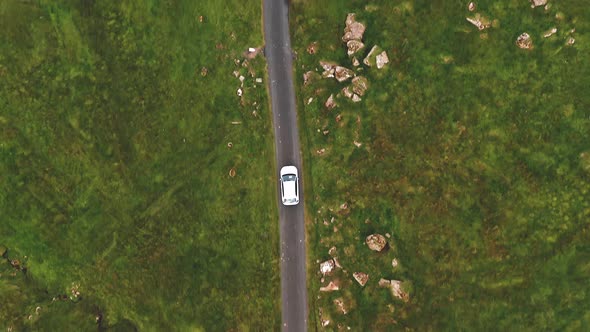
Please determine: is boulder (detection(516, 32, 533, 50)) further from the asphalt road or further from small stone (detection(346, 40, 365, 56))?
the asphalt road

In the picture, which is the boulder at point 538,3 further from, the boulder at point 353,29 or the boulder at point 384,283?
the boulder at point 384,283

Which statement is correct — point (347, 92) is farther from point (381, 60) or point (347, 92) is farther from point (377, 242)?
point (377, 242)

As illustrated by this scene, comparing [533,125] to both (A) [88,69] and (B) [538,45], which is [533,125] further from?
(A) [88,69]

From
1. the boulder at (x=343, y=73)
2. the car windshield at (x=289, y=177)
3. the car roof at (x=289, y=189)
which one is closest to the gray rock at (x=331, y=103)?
the boulder at (x=343, y=73)

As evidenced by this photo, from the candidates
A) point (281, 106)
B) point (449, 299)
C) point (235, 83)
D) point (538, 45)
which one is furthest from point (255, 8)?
point (449, 299)

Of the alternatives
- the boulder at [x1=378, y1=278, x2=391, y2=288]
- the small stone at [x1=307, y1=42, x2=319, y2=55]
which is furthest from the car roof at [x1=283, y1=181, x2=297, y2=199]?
the small stone at [x1=307, y1=42, x2=319, y2=55]
